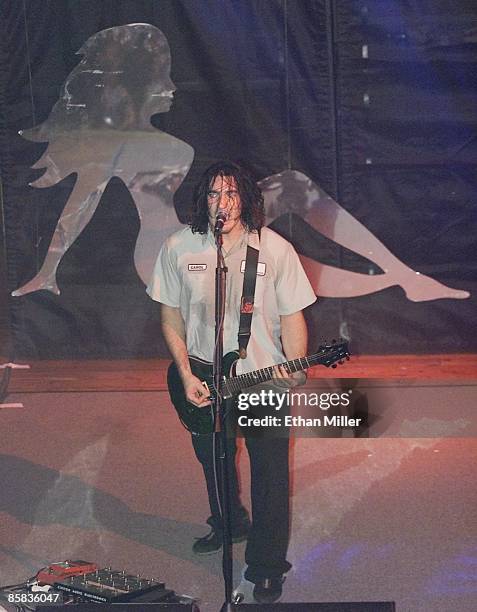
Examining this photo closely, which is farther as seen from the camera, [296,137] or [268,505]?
[296,137]

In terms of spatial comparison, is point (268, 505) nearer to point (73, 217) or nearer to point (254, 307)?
point (254, 307)

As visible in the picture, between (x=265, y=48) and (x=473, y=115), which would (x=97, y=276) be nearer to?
(x=265, y=48)

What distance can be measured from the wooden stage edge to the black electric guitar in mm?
3086

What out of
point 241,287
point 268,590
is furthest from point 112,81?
point 268,590

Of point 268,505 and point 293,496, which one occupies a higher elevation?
point 268,505

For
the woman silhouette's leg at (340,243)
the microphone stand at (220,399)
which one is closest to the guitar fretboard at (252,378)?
the microphone stand at (220,399)

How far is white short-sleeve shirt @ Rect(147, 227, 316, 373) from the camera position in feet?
13.6

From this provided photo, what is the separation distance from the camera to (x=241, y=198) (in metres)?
4.16

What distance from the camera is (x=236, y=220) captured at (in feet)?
13.6

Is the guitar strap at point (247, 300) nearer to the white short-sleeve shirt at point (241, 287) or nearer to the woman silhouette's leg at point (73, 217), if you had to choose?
the white short-sleeve shirt at point (241, 287)

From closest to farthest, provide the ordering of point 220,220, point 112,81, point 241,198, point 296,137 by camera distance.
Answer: point 220,220 → point 241,198 → point 296,137 → point 112,81

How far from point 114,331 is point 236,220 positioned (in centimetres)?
407

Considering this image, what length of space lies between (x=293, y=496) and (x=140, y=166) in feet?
11.2

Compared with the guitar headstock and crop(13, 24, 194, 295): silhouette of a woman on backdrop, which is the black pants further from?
crop(13, 24, 194, 295): silhouette of a woman on backdrop
